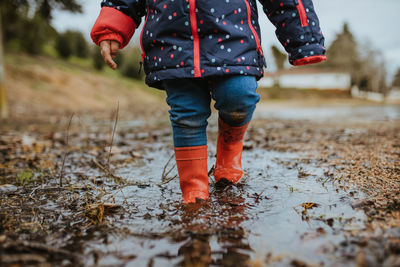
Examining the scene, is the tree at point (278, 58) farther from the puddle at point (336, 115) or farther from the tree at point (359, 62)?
the puddle at point (336, 115)

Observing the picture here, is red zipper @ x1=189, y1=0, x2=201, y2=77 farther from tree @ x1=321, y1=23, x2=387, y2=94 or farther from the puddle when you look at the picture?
tree @ x1=321, y1=23, x2=387, y2=94

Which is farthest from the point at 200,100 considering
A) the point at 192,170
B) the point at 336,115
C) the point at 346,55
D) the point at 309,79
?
the point at 309,79

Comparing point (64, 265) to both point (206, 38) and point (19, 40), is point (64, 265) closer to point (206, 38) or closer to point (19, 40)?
point (206, 38)

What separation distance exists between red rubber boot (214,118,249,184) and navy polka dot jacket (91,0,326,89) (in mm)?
427

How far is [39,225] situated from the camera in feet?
4.36

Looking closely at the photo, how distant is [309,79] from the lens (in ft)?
153

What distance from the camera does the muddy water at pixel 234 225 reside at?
1.06 metres

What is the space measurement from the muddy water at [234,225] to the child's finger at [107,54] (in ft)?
2.37

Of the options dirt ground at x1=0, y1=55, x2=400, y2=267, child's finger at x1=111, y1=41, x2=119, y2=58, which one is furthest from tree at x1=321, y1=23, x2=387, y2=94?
child's finger at x1=111, y1=41, x2=119, y2=58

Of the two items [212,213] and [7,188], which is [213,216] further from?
[7,188]

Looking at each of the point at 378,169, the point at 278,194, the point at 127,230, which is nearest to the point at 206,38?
the point at 278,194

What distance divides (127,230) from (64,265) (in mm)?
299

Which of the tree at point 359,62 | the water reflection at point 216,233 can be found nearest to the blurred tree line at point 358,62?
the tree at point 359,62

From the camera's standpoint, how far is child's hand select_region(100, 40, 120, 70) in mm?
1849
